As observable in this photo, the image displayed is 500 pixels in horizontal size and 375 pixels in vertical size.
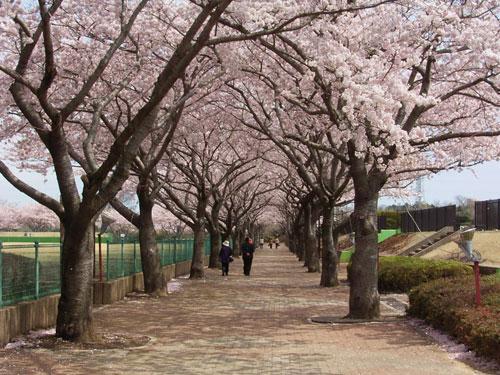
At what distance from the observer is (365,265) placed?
46.2ft

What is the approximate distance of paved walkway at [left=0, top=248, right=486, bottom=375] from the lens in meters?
9.05

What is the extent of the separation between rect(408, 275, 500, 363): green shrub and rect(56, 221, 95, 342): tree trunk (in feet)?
18.9

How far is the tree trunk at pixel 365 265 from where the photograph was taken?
46.1 feet

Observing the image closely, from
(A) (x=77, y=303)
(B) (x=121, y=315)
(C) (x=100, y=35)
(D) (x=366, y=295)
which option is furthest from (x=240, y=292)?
(A) (x=77, y=303)

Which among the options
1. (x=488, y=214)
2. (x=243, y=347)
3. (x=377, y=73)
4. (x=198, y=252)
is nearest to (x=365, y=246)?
(x=377, y=73)

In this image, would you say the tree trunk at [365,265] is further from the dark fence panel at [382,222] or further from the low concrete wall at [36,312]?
the dark fence panel at [382,222]

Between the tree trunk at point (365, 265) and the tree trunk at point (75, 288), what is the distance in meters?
5.56

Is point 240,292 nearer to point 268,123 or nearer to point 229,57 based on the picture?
point 268,123

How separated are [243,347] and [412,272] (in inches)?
390

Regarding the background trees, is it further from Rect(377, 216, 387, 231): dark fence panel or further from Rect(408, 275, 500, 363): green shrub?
Rect(377, 216, 387, 231): dark fence panel

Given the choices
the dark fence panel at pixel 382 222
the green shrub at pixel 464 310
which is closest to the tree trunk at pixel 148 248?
the green shrub at pixel 464 310

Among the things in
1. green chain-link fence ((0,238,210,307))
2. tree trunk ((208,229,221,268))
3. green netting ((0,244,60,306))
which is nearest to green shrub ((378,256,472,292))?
green chain-link fence ((0,238,210,307))

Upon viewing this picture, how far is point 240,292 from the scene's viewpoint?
71.8 ft

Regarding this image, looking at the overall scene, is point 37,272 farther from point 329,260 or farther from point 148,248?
point 329,260
